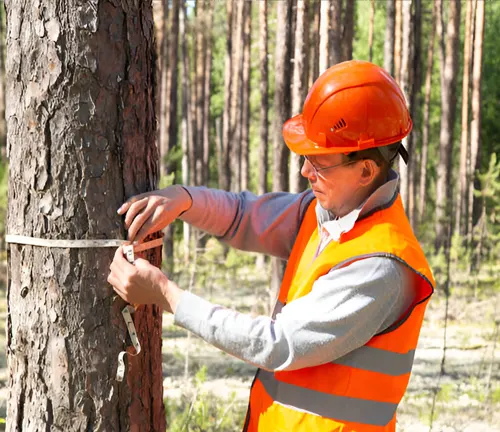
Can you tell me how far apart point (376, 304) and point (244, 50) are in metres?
16.3

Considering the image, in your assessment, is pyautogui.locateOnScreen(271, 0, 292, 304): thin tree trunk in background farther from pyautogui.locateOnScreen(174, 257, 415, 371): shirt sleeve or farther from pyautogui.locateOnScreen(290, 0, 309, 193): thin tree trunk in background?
→ pyautogui.locateOnScreen(174, 257, 415, 371): shirt sleeve

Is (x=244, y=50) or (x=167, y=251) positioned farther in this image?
(x=244, y=50)

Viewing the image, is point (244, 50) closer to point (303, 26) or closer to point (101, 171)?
point (303, 26)

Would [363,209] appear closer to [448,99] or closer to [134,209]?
[134,209]

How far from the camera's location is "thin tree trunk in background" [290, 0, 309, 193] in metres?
7.70

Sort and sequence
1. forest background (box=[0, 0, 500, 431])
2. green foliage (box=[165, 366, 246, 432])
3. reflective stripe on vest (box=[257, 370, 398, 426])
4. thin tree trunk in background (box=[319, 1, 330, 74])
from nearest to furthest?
1. reflective stripe on vest (box=[257, 370, 398, 426])
2. green foliage (box=[165, 366, 246, 432])
3. forest background (box=[0, 0, 500, 431])
4. thin tree trunk in background (box=[319, 1, 330, 74])

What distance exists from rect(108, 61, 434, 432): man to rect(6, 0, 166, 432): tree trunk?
12 cm

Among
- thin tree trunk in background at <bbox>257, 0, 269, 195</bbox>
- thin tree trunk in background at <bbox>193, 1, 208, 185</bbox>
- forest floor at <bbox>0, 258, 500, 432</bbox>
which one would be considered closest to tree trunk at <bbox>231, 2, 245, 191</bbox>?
thin tree trunk in background at <bbox>193, 1, 208, 185</bbox>

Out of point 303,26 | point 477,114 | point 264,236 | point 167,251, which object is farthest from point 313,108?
point 477,114

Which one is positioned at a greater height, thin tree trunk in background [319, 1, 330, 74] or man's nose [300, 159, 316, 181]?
thin tree trunk in background [319, 1, 330, 74]

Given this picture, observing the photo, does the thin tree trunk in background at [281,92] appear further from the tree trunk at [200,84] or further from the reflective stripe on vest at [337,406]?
the tree trunk at [200,84]

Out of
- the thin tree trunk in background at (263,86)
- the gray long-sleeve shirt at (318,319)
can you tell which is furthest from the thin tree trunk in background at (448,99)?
the gray long-sleeve shirt at (318,319)

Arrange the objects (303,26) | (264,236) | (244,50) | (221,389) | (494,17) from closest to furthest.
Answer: (264,236) < (221,389) < (303,26) < (244,50) < (494,17)

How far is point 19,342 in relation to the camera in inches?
81.8
